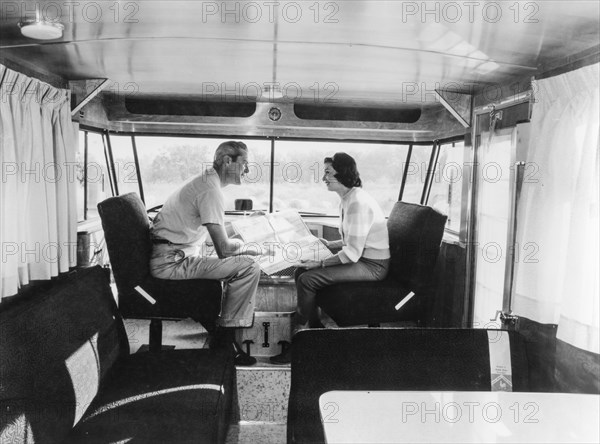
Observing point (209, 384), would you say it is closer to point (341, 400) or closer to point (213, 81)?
point (341, 400)

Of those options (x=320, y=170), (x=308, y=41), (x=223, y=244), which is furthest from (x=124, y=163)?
(x=308, y=41)

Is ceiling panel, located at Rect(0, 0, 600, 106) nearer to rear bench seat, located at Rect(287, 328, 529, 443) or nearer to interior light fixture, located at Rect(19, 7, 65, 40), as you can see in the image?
interior light fixture, located at Rect(19, 7, 65, 40)

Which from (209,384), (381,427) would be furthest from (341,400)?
(209,384)

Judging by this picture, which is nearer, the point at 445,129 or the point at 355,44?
the point at 355,44

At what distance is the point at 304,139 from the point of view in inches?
191

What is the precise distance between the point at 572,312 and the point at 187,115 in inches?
139

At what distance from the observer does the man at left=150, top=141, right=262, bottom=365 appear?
3.25 meters

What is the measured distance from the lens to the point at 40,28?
215cm

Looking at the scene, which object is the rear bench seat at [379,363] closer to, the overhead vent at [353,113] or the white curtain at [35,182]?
the white curtain at [35,182]

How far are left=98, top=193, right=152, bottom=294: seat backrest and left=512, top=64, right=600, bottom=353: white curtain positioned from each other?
226 cm

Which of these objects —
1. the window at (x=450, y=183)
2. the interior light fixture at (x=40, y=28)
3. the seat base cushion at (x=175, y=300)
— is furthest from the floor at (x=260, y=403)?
the window at (x=450, y=183)

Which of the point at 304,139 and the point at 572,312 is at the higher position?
the point at 304,139

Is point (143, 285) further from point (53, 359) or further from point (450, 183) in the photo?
point (450, 183)

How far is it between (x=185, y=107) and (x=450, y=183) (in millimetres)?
2460
